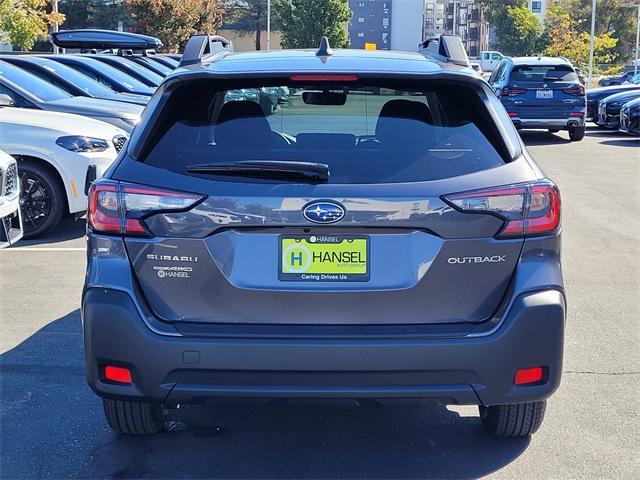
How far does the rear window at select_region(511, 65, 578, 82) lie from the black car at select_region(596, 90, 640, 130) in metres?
2.26

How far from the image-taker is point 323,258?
3.30 m

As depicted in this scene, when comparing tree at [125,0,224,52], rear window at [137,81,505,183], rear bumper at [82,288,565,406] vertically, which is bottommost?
rear bumper at [82,288,565,406]

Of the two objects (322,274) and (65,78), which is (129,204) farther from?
(65,78)

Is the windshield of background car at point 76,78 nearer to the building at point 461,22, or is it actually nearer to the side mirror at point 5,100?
the side mirror at point 5,100

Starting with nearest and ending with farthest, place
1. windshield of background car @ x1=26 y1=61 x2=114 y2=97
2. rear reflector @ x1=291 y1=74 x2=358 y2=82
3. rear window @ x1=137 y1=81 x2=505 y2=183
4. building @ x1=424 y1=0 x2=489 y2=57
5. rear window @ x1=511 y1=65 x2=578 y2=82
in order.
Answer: rear window @ x1=137 y1=81 x2=505 y2=183
rear reflector @ x1=291 y1=74 x2=358 y2=82
windshield of background car @ x1=26 y1=61 x2=114 y2=97
rear window @ x1=511 y1=65 x2=578 y2=82
building @ x1=424 y1=0 x2=489 y2=57

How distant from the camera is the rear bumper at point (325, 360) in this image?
3.28 meters

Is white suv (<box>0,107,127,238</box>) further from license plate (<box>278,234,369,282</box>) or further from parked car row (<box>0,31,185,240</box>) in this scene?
license plate (<box>278,234,369,282</box>)

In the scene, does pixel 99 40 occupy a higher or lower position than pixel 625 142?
higher

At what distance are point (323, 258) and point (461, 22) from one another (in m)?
129

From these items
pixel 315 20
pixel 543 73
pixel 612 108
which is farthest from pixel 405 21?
pixel 543 73

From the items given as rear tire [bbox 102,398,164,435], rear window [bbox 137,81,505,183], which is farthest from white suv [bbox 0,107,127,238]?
rear window [bbox 137,81,505,183]

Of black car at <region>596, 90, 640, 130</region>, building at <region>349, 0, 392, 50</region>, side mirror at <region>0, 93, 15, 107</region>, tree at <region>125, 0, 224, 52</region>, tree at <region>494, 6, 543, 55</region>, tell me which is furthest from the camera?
building at <region>349, 0, 392, 50</region>

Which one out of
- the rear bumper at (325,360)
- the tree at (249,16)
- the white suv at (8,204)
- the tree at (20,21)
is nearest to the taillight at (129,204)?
the rear bumper at (325,360)

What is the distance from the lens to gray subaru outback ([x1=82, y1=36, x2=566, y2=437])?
3287 millimetres
